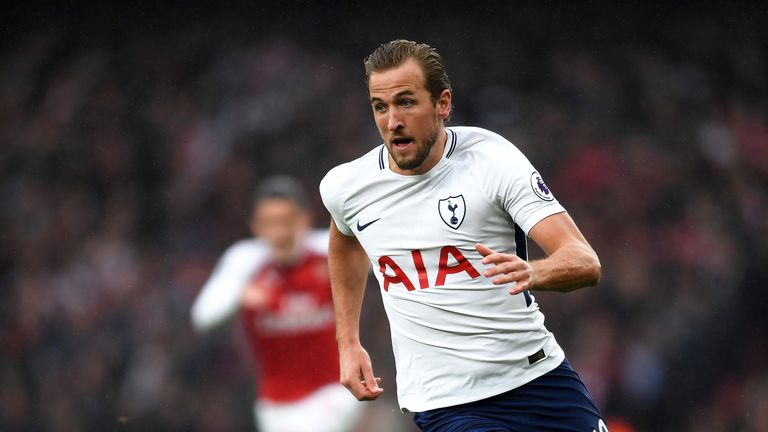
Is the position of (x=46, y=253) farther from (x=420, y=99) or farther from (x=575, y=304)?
(x=420, y=99)

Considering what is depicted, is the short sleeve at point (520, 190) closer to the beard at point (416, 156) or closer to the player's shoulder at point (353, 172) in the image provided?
the beard at point (416, 156)

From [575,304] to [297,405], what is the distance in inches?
160

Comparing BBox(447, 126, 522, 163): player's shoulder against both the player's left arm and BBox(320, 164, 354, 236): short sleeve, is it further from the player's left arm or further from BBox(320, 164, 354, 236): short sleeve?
BBox(320, 164, 354, 236): short sleeve

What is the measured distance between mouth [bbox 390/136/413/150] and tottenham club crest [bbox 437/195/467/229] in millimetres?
229

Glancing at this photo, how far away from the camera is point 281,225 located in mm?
7496

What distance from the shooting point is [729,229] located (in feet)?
37.2

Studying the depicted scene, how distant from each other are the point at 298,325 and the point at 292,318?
61mm

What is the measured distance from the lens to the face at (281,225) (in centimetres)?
745

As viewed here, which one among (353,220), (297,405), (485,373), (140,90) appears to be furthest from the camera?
(140,90)

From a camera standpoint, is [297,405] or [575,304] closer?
[297,405]

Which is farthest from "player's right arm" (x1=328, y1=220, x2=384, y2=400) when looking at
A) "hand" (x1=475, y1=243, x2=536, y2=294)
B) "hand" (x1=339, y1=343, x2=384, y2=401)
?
"hand" (x1=475, y1=243, x2=536, y2=294)

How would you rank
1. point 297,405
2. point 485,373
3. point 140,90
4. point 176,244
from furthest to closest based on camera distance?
point 140,90, point 176,244, point 297,405, point 485,373

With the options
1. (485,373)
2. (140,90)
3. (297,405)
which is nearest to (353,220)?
(485,373)

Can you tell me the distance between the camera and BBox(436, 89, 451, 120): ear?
13.5 ft
